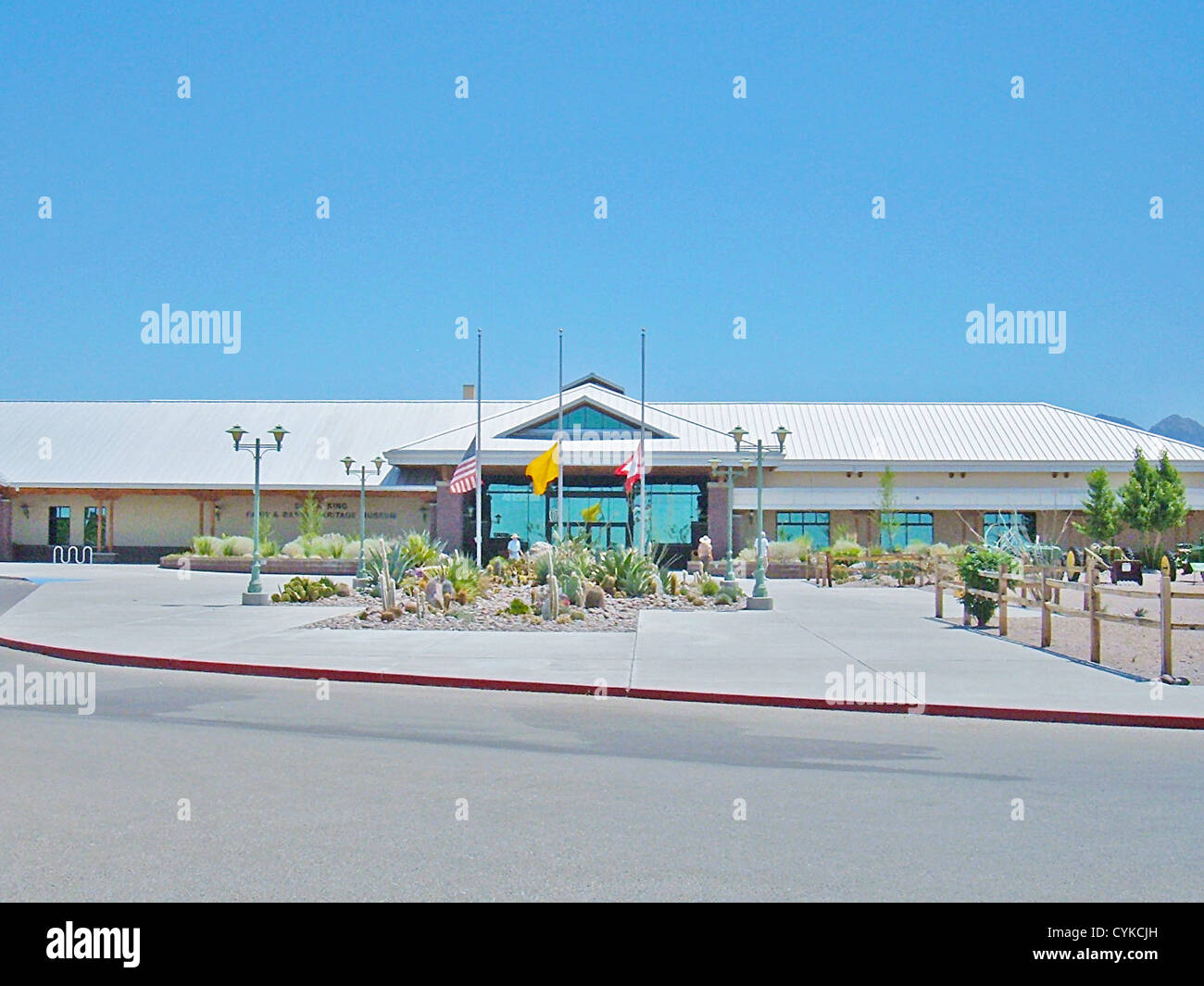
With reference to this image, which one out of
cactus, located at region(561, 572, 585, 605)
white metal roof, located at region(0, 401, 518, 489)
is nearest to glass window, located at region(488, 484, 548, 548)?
white metal roof, located at region(0, 401, 518, 489)

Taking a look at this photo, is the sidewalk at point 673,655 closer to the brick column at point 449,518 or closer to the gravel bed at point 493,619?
the gravel bed at point 493,619

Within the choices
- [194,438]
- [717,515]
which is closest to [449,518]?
[717,515]

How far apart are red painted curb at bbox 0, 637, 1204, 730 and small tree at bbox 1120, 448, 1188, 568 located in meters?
40.5

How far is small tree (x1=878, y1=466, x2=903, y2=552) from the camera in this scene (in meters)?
47.5

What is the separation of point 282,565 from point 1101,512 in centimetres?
3311

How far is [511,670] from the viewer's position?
527 inches

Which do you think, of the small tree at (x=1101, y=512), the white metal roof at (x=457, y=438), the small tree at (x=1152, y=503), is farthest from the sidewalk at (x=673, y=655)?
the small tree at (x=1152, y=503)

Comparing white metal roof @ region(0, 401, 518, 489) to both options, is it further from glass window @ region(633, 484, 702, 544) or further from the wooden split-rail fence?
the wooden split-rail fence

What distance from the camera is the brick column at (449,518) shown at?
4659 cm

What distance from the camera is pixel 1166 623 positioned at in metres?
12.3

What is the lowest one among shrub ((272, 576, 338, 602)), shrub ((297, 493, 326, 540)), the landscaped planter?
the landscaped planter

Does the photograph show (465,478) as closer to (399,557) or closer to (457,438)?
(399,557)
